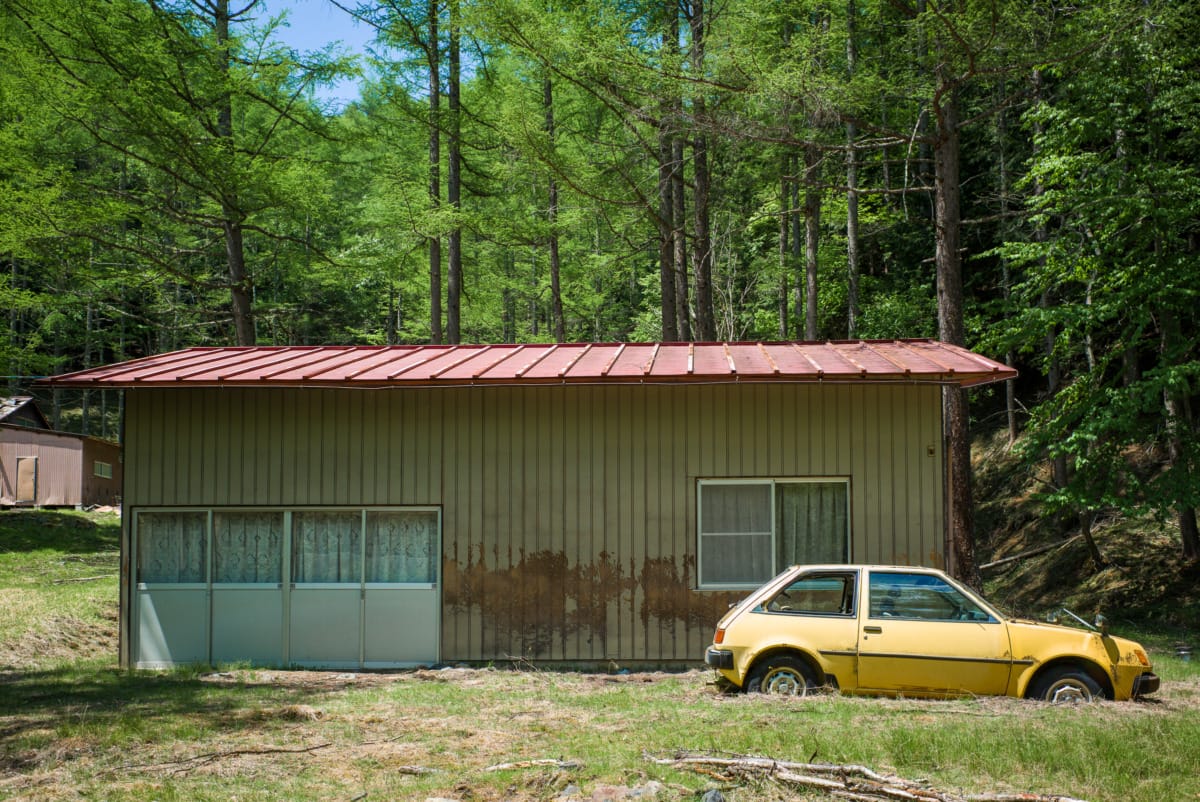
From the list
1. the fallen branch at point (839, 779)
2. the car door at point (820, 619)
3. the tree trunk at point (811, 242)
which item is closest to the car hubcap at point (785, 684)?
the car door at point (820, 619)

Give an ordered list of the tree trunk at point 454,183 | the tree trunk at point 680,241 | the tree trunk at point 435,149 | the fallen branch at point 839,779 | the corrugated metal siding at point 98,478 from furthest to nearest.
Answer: the corrugated metal siding at point 98,478
the tree trunk at point 454,183
the tree trunk at point 680,241
the tree trunk at point 435,149
the fallen branch at point 839,779

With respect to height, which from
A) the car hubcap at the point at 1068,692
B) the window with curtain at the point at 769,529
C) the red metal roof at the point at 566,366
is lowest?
the car hubcap at the point at 1068,692

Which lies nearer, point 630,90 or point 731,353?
point 731,353

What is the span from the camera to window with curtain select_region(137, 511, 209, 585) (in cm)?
1243

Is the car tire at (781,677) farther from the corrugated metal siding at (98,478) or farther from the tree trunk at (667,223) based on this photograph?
the corrugated metal siding at (98,478)

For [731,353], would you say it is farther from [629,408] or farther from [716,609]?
[716,609]

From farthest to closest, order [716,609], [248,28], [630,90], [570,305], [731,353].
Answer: [570,305], [248,28], [630,90], [731,353], [716,609]

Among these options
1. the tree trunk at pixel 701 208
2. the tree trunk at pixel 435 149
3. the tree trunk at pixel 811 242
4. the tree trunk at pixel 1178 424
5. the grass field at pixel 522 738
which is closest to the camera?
the grass field at pixel 522 738

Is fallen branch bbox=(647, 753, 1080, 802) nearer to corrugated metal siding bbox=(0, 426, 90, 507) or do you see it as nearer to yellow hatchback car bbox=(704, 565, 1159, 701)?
yellow hatchback car bbox=(704, 565, 1159, 701)

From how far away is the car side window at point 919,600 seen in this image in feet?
28.8

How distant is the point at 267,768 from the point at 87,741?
1811mm

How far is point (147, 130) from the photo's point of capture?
17.2 m

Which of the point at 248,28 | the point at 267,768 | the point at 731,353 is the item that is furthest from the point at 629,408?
the point at 248,28

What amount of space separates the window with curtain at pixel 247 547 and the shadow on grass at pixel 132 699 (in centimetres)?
151
